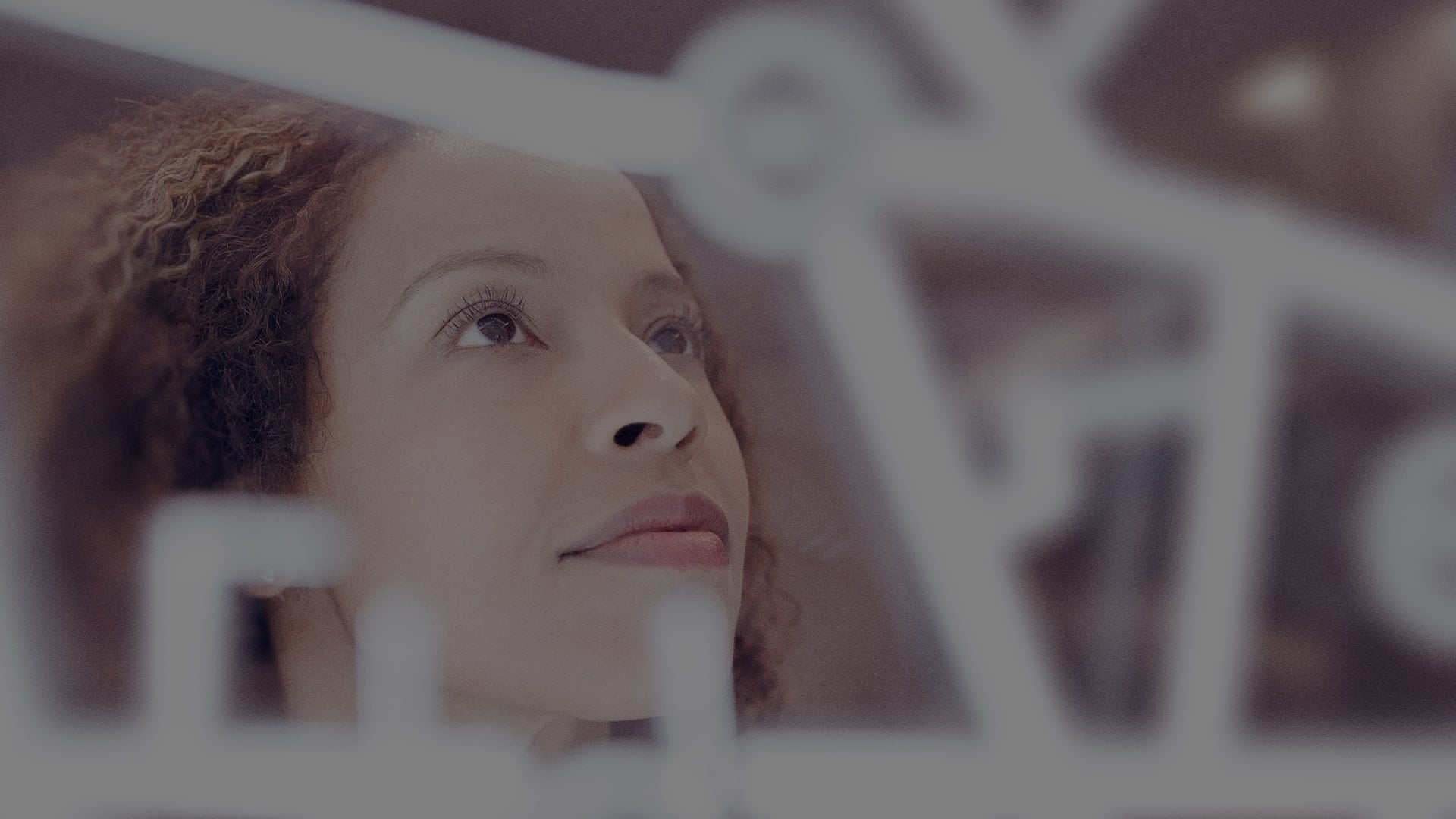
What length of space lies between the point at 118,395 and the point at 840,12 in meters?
0.58

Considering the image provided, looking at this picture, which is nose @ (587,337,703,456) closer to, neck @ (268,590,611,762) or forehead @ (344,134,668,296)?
forehead @ (344,134,668,296)

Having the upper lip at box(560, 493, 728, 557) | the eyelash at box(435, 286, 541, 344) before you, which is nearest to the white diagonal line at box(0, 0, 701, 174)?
the eyelash at box(435, 286, 541, 344)

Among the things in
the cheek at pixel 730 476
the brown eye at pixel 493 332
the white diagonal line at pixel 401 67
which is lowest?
the cheek at pixel 730 476

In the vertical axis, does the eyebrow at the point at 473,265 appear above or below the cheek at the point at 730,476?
above

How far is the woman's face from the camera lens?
57 cm

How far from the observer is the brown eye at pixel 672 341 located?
→ 66 cm

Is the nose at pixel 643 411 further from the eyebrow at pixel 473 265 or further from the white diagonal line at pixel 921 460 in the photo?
the white diagonal line at pixel 921 460

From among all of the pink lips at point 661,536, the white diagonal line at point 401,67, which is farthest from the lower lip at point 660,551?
the white diagonal line at point 401,67

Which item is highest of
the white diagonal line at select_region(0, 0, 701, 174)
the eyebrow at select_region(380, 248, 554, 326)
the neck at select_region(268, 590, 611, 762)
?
the white diagonal line at select_region(0, 0, 701, 174)

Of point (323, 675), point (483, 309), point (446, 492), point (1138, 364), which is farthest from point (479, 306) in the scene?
point (1138, 364)

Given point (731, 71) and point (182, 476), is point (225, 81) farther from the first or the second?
point (731, 71)

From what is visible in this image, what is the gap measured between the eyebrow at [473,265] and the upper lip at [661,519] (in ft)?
0.50

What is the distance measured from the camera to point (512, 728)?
0.61m

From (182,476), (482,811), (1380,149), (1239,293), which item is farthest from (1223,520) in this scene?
(182,476)
